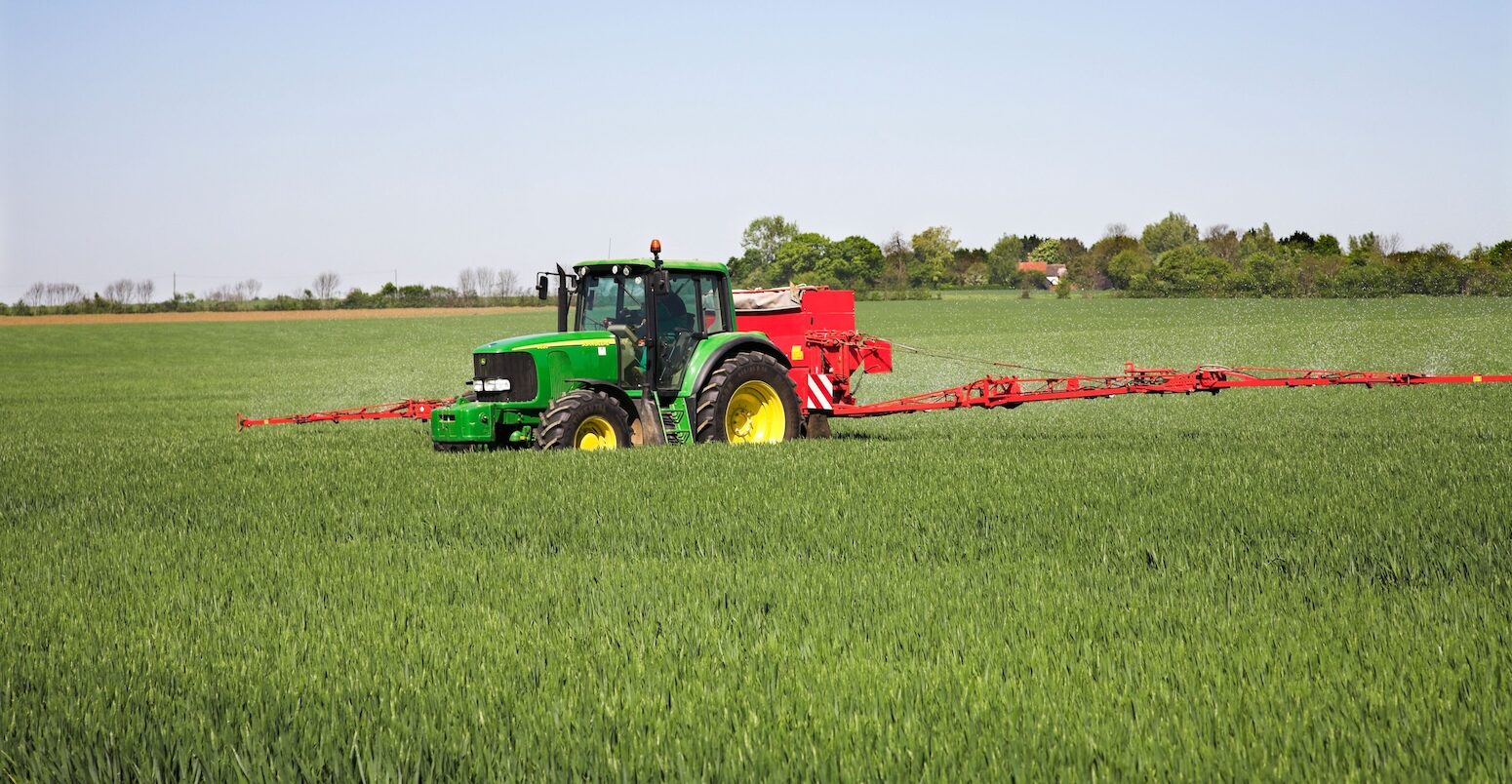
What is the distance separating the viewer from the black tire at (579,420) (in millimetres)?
12680

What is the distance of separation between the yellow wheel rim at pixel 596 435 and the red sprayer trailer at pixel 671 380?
0.04 feet

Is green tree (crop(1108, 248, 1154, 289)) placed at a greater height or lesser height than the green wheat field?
greater

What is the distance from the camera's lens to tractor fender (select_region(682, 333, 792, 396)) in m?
13.7

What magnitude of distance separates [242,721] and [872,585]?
11.0 ft

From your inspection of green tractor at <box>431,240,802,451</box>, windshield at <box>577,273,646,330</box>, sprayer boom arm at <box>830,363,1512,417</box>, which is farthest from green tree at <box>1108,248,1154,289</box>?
windshield at <box>577,273,646,330</box>

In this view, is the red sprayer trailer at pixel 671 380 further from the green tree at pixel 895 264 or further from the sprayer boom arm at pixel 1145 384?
the green tree at pixel 895 264

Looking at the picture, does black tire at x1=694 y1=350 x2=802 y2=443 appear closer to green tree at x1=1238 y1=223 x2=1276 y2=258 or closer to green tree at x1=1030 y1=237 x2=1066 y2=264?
green tree at x1=1238 y1=223 x2=1276 y2=258

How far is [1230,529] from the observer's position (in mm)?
8633

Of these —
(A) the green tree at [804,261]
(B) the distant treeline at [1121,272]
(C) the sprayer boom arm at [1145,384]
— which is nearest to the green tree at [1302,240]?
(B) the distant treeline at [1121,272]

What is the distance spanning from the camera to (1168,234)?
109438mm

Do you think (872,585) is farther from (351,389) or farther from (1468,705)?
(351,389)

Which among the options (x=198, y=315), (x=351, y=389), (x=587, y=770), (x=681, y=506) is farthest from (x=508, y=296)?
(x=587, y=770)

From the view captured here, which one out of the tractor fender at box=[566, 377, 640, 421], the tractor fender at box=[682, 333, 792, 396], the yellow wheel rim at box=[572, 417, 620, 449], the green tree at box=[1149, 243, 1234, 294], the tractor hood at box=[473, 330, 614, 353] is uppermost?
the green tree at box=[1149, 243, 1234, 294]

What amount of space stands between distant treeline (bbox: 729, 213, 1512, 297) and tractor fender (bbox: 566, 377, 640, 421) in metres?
17.4
